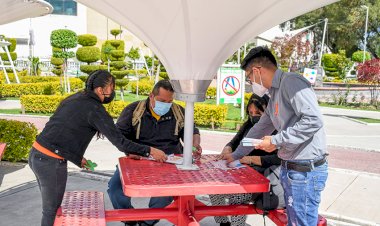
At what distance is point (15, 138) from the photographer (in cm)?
802

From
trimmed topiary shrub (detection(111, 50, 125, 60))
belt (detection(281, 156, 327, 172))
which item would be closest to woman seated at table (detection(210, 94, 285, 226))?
belt (detection(281, 156, 327, 172))

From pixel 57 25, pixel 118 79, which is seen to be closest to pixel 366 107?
pixel 118 79

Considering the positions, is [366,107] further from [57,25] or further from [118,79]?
[57,25]

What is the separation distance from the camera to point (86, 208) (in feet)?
13.3

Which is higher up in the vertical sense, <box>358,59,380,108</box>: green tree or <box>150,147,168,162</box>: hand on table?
<box>358,59,380,108</box>: green tree

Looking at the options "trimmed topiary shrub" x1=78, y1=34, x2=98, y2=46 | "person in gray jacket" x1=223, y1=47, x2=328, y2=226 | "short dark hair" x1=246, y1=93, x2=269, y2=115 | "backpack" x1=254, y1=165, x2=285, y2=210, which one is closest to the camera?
"person in gray jacket" x1=223, y1=47, x2=328, y2=226

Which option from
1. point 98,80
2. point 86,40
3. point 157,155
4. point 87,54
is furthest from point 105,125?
point 86,40

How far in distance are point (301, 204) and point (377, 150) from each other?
29.3 feet

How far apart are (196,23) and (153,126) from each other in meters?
1.50

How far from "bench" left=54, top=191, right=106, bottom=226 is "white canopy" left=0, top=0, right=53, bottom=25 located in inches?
116

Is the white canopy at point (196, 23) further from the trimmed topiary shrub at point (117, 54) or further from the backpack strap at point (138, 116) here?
the trimmed topiary shrub at point (117, 54)

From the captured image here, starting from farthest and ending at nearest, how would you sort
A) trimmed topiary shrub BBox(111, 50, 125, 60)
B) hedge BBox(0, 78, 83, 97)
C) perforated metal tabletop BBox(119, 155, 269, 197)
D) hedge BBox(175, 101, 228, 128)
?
1. trimmed topiary shrub BBox(111, 50, 125, 60)
2. hedge BBox(0, 78, 83, 97)
3. hedge BBox(175, 101, 228, 128)
4. perforated metal tabletop BBox(119, 155, 269, 197)

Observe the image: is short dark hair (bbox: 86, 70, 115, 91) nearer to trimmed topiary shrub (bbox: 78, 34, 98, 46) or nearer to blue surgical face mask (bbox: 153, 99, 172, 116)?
blue surgical face mask (bbox: 153, 99, 172, 116)

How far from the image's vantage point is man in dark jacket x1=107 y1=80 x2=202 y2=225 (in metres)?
4.66
